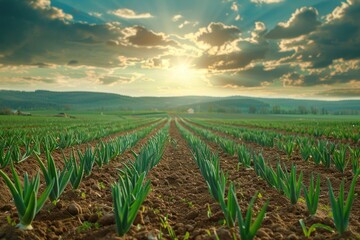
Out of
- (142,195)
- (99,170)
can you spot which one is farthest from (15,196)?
(99,170)

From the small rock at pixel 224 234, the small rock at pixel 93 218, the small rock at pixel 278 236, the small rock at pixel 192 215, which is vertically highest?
the small rock at pixel 224 234

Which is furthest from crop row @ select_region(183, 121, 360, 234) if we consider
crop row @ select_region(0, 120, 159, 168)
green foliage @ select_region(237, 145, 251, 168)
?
crop row @ select_region(0, 120, 159, 168)

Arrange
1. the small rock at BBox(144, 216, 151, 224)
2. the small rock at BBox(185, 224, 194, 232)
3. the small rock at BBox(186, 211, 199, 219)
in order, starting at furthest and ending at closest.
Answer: the small rock at BBox(186, 211, 199, 219), the small rock at BBox(144, 216, 151, 224), the small rock at BBox(185, 224, 194, 232)

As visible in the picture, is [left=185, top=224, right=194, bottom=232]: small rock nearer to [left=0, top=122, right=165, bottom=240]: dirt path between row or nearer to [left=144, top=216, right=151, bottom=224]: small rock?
[left=144, top=216, right=151, bottom=224]: small rock

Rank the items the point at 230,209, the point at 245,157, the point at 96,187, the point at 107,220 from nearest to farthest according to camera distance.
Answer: the point at 230,209 < the point at 107,220 < the point at 96,187 < the point at 245,157

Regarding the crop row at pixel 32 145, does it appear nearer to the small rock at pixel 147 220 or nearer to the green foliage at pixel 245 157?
the small rock at pixel 147 220

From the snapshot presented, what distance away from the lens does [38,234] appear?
2760 mm

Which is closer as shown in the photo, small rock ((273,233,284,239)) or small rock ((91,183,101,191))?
small rock ((273,233,284,239))

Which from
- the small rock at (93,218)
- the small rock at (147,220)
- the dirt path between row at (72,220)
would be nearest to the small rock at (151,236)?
the dirt path between row at (72,220)

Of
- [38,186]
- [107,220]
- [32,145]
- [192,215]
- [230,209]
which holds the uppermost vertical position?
[38,186]

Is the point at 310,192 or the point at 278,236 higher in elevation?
the point at 310,192

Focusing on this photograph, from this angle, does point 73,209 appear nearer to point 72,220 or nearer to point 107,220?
point 72,220

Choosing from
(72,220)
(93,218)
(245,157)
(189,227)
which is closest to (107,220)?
(93,218)

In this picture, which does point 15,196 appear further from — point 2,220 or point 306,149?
point 306,149
